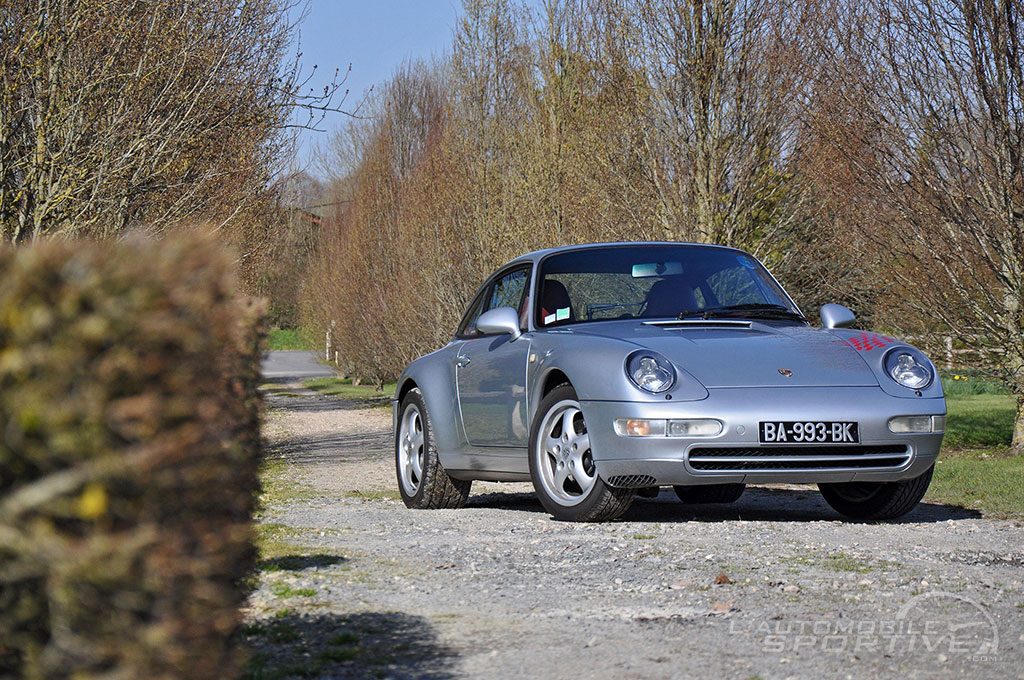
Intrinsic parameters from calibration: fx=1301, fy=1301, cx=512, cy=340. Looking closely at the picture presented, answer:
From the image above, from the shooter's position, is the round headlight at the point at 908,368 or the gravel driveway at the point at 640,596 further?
the round headlight at the point at 908,368

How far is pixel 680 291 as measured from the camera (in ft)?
26.9

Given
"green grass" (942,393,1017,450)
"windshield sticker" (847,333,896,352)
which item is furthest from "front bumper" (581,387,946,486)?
"green grass" (942,393,1017,450)

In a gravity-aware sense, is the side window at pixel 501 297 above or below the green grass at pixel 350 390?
above

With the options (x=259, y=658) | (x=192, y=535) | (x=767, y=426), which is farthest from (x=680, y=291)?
(x=192, y=535)

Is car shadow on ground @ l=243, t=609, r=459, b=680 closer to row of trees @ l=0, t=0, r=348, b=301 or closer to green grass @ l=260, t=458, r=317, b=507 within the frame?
green grass @ l=260, t=458, r=317, b=507

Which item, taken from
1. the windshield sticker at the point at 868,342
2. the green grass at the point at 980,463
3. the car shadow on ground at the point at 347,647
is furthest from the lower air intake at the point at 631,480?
the green grass at the point at 980,463

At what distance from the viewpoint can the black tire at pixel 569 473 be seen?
7.08 m

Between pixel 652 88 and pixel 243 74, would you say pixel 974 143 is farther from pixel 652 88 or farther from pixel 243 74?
pixel 243 74

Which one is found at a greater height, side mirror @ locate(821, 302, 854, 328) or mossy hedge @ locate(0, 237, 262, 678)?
side mirror @ locate(821, 302, 854, 328)

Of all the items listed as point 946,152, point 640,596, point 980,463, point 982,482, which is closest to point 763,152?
point 946,152

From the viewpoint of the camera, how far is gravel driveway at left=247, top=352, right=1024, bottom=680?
157 inches

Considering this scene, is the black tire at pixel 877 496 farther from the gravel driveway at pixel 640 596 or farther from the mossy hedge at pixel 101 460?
the mossy hedge at pixel 101 460

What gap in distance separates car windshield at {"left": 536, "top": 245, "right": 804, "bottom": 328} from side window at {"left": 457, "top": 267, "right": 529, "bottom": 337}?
0.93 feet

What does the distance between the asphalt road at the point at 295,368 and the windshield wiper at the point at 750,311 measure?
115 ft
